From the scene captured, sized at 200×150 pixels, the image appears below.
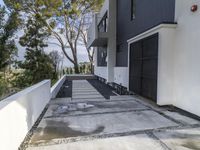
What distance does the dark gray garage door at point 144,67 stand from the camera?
5637 mm

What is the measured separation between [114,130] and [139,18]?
583cm

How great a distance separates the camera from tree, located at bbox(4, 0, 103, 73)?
1714cm

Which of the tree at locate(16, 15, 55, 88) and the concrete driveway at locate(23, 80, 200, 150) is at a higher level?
the tree at locate(16, 15, 55, 88)

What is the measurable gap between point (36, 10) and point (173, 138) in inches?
691

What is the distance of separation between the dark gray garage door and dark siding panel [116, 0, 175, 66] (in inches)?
32.9

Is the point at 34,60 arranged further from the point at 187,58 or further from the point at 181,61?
the point at 187,58

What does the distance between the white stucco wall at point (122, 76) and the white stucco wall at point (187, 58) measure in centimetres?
333

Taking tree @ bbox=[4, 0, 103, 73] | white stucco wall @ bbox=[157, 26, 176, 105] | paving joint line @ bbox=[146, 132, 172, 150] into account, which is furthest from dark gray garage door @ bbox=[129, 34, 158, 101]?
tree @ bbox=[4, 0, 103, 73]

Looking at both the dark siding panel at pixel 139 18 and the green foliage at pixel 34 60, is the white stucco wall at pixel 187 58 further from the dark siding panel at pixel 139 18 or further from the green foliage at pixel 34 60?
the green foliage at pixel 34 60

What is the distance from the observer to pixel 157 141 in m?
3.02

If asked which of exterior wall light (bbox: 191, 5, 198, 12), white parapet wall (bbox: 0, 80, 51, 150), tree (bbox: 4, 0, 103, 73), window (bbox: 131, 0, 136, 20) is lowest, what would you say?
white parapet wall (bbox: 0, 80, 51, 150)

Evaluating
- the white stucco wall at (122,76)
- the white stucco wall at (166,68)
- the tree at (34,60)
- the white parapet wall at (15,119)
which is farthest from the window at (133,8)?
the tree at (34,60)

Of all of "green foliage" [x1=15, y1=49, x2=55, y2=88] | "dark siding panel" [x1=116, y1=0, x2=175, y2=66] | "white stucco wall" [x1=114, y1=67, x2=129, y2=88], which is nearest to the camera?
"dark siding panel" [x1=116, y1=0, x2=175, y2=66]

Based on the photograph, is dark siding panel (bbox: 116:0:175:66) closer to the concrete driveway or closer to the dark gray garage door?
the dark gray garage door
